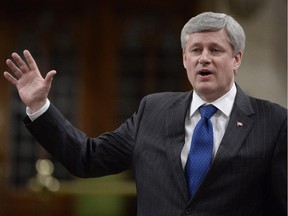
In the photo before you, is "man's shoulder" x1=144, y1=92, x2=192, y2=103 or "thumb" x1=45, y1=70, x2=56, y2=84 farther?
"man's shoulder" x1=144, y1=92, x2=192, y2=103

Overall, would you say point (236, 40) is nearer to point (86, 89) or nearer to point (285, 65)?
point (285, 65)

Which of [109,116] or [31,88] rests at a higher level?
[31,88]

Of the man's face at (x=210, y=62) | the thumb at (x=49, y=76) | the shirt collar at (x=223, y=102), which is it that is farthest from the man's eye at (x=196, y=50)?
the thumb at (x=49, y=76)

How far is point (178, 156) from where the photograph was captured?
7.67ft

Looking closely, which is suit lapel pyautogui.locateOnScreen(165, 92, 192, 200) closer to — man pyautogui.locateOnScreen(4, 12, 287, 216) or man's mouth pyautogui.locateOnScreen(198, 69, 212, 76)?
man pyautogui.locateOnScreen(4, 12, 287, 216)

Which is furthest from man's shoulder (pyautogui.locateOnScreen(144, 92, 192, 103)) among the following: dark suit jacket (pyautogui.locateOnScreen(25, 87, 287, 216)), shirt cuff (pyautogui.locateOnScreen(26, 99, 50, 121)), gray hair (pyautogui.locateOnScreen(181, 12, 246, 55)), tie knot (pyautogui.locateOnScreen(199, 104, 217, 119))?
shirt cuff (pyautogui.locateOnScreen(26, 99, 50, 121))

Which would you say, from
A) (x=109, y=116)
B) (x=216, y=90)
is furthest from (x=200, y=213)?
(x=109, y=116)

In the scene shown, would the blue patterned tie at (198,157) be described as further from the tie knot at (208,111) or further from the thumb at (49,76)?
the thumb at (49,76)

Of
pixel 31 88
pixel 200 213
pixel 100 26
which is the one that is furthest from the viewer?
pixel 100 26

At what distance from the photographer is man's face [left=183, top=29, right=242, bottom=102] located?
234 cm

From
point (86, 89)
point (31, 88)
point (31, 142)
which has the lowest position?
point (31, 142)

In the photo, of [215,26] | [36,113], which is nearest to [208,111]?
[215,26]

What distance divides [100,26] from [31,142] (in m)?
1.12

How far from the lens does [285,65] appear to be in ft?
19.2
